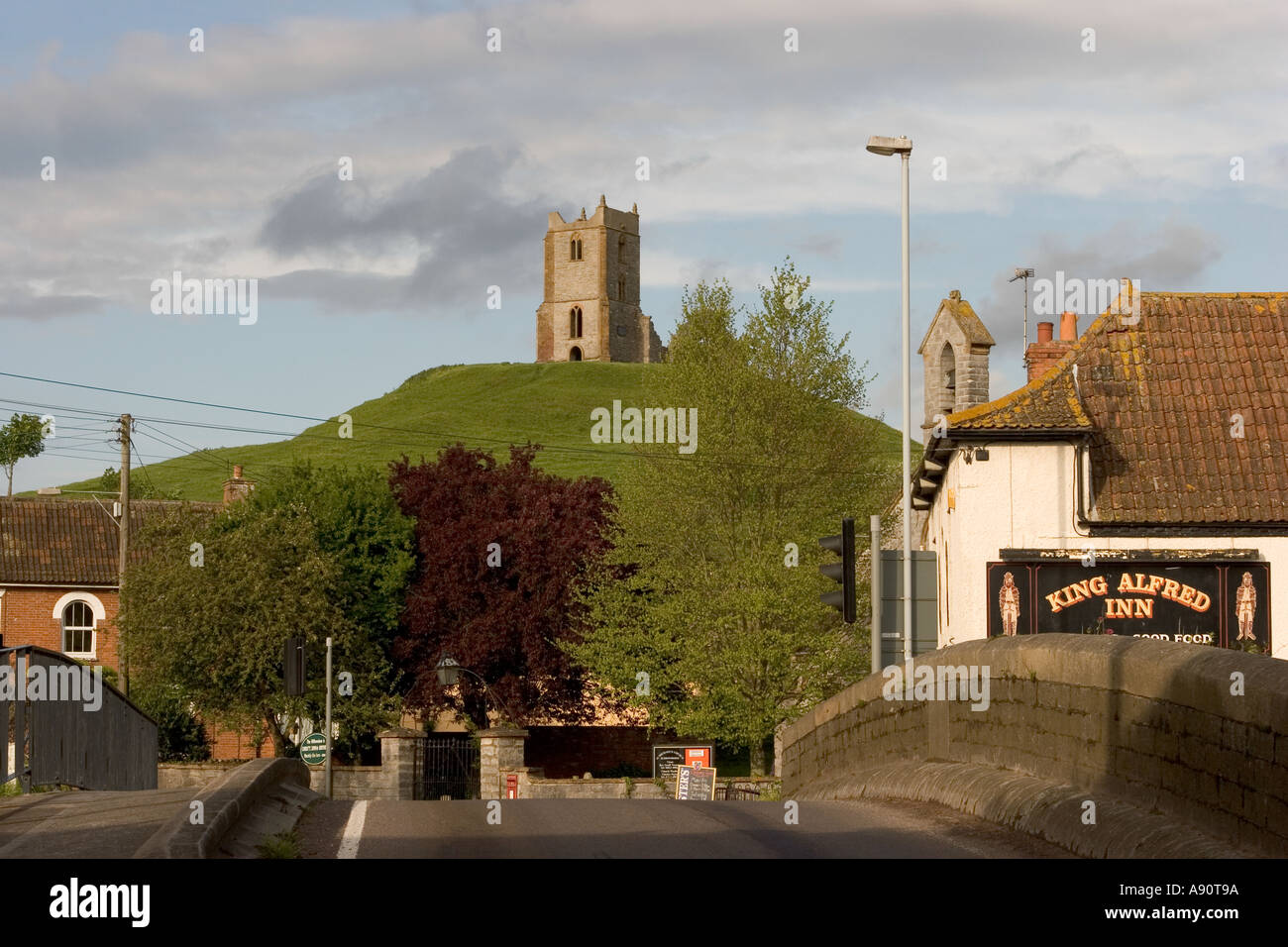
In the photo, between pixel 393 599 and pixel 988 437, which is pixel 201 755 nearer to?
pixel 393 599

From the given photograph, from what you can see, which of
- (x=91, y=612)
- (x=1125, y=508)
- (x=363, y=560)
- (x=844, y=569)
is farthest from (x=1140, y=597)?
(x=91, y=612)

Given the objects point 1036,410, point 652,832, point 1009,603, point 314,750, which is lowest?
point 314,750

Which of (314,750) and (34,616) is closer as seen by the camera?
(314,750)

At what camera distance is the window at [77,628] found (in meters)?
54.9

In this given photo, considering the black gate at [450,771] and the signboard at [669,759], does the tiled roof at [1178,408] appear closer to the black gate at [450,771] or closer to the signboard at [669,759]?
the signboard at [669,759]

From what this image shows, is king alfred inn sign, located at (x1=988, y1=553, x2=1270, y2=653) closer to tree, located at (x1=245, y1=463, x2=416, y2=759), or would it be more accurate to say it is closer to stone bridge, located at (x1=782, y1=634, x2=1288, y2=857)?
stone bridge, located at (x1=782, y1=634, x2=1288, y2=857)

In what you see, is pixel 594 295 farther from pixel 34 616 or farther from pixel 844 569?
pixel 844 569

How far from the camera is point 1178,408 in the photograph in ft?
88.9

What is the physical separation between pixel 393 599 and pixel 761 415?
680 inches

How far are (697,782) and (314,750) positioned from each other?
30.1ft

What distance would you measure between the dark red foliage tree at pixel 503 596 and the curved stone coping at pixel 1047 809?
34.0 m

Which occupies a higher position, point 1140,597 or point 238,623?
point 1140,597

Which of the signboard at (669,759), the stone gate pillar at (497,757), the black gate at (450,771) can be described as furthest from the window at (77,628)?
the signboard at (669,759)
